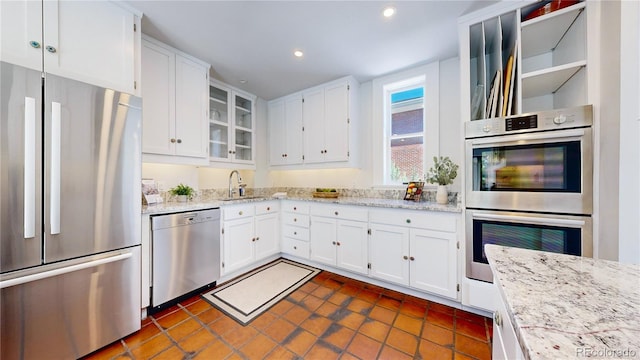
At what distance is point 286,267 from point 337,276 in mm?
687

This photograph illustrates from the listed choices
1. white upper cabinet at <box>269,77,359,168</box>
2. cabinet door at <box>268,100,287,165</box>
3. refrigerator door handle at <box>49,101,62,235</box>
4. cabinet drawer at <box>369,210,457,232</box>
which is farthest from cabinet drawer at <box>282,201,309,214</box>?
refrigerator door handle at <box>49,101,62,235</box>

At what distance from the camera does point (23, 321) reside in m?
1.26

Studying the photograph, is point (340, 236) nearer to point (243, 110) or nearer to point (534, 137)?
point (534, 137)

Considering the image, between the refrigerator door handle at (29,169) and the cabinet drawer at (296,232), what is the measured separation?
2.23 meters

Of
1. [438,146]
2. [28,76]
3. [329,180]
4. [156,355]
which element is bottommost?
[156,355]

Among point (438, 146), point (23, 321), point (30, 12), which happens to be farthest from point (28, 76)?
point (438, 146)

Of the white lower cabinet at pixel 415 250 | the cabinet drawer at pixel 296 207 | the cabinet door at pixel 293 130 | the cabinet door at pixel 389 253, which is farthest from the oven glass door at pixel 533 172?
the cabinet door at pixel 293 130

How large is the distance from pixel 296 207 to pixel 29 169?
7.44ft

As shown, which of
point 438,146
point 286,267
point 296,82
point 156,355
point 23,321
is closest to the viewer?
point 23,321

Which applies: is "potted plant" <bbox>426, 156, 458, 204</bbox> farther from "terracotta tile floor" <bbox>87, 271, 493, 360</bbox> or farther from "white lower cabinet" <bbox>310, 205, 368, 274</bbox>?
"terracotta tile floor" <bbox>87, 271, 493, 360</bbox>

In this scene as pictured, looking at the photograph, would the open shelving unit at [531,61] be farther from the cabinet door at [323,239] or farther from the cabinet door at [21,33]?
the cabinet door at [21,33]

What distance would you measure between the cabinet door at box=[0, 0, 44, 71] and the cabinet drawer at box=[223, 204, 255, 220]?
67.1 inches

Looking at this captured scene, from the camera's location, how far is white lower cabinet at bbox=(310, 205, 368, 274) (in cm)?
247

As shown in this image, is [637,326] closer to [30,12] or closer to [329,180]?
[30,12]
